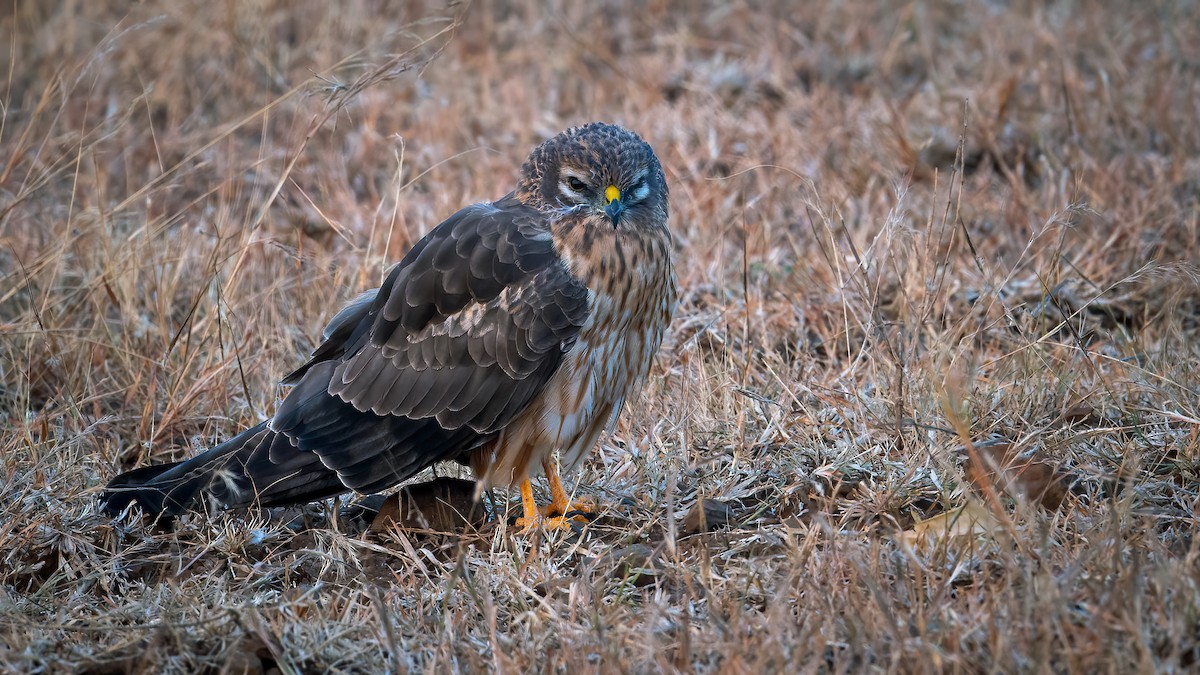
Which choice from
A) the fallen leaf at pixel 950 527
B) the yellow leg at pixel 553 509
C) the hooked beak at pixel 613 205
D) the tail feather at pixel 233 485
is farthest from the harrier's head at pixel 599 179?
the fallen leaf at pixel 950 527

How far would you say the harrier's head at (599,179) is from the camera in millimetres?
3516

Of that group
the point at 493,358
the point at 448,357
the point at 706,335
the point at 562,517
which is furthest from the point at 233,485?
the point at 706,335

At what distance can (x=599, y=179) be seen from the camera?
3523 mm

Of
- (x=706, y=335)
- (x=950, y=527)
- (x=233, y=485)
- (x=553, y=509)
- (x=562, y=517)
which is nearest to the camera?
(x=950, y=527)

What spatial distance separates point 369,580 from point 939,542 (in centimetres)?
151

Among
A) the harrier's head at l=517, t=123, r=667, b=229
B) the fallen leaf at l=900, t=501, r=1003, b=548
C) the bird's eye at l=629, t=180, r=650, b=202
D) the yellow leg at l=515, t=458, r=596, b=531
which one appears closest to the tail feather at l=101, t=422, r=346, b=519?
the yellow leg at l=515, t=458, r=596, b=531

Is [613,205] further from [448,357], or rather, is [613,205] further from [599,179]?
[448,357]

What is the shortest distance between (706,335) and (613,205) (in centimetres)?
117

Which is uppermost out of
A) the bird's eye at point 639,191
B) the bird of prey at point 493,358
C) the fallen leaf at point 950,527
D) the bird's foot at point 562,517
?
the bird's eye at point 639,191

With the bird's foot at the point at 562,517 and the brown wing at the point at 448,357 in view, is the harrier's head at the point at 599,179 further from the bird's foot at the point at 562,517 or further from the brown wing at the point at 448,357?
the bird's foot at the point at 562,517

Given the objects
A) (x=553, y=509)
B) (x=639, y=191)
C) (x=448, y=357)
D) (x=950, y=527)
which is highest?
(x=639, y=191)

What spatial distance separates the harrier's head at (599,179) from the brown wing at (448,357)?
0.10m

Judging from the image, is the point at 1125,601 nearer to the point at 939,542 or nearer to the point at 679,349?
the point at 939,542

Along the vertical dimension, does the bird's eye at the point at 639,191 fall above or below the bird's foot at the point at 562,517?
above
